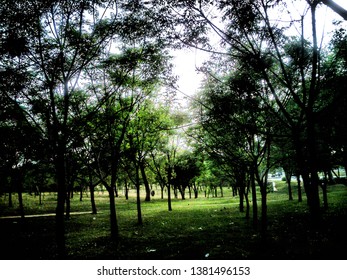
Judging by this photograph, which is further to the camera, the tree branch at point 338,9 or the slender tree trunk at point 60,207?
the slender tree trunk at point 60,207

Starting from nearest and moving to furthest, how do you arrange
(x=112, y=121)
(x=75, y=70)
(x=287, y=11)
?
(x=287, y=11)
(x=75, y=70)
(x=112, y=121)

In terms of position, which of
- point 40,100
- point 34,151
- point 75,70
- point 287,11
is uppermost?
point 287,11

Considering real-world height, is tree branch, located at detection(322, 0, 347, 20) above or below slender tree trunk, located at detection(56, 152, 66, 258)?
above

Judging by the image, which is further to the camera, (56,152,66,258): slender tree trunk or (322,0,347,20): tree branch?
(56,152,66,258): slender tree trunk

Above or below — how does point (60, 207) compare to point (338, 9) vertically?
below

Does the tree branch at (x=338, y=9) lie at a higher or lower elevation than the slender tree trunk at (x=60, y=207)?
higher

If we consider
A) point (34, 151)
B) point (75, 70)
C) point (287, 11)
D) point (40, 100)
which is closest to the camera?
point (287, 11)

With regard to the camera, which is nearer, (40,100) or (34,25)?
(34,25)

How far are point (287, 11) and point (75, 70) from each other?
960cm

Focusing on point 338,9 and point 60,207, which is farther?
point 60,207

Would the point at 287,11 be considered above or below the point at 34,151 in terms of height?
above

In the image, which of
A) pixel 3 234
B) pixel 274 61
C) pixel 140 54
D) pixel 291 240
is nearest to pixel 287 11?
pixel 274 61

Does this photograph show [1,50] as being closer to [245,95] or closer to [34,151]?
[34,151]

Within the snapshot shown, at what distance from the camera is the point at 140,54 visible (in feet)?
38.6
